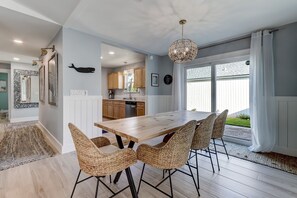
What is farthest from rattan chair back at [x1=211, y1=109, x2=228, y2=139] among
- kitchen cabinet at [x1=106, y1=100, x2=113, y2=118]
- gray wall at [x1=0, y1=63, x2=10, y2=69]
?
gray wall at [x1=0, y1=63, x2=10, y2=69]

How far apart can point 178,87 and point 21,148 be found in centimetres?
387

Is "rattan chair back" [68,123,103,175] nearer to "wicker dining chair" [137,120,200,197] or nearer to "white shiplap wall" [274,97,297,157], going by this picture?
"wicker dining chair" [137,120,200,197]

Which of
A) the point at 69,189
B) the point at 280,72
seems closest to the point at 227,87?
the point at 280,72

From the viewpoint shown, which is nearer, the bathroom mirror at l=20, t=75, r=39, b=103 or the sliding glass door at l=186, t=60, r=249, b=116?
the sliding glass door at l=186, t=60, r=249, b=116

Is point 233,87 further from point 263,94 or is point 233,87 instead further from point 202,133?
point 202,133

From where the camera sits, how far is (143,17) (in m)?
2.41

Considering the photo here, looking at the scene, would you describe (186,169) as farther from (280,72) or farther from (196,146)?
(280,72)

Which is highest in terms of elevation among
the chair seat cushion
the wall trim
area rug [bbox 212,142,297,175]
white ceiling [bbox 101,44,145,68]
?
white ceiling [bbox 101,44,145,68]

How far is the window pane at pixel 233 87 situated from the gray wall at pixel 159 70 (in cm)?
146

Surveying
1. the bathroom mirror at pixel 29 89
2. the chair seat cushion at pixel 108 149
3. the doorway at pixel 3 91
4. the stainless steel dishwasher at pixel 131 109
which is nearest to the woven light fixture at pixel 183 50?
the chair seat cushion at pixel 108 149

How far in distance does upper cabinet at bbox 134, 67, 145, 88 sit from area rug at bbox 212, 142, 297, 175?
3.34 metres

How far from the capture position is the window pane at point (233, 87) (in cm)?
336

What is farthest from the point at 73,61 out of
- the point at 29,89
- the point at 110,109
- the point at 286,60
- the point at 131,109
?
the point at 29,89

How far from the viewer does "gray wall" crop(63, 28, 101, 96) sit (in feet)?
9.17
